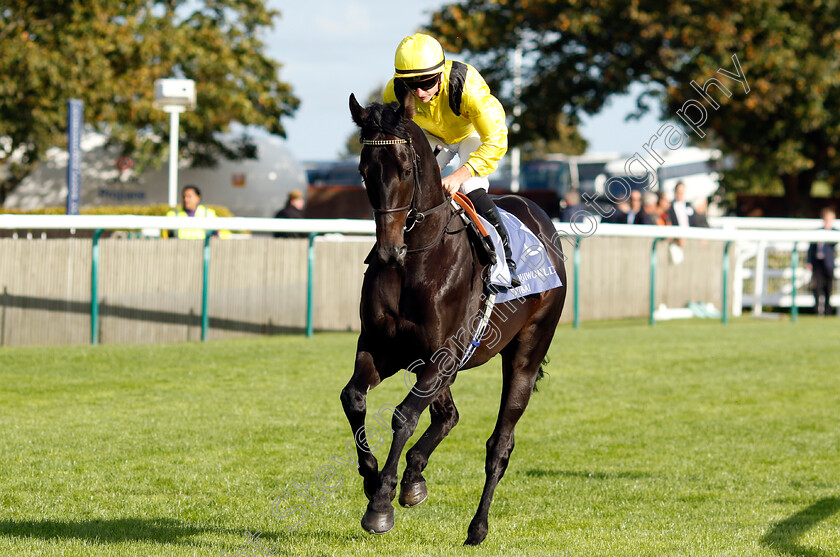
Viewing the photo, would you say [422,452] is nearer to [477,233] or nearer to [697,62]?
[477,233]

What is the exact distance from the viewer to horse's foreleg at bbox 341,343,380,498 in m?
4.79

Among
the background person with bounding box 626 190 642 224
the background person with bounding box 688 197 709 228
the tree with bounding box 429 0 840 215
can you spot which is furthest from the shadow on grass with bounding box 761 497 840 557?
the tree with bounding box 429 0 840 215

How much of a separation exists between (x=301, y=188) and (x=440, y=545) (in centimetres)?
2156

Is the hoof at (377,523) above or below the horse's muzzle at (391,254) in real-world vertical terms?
below

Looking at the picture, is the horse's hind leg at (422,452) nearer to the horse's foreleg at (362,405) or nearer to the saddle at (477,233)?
the horse's foreleg at (362,405)

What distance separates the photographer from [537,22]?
26000 millimetres

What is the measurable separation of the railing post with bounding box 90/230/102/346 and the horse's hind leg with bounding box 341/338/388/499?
684 cm

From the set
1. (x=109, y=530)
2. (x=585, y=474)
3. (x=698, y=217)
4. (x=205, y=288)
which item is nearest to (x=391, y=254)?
(x=109, y=530)

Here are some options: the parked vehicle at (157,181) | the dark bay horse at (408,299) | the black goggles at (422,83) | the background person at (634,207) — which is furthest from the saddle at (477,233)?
the parked vehicle at (157,181)

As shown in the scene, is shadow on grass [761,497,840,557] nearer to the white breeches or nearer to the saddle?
the saddle

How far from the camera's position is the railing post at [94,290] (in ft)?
36.2

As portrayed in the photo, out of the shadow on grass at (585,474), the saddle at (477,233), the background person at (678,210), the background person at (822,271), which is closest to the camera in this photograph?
the saddle at (477,233)

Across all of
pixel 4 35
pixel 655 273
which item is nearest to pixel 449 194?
pixel 655 273

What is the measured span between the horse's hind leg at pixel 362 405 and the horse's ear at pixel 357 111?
102cm
